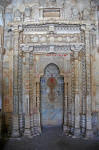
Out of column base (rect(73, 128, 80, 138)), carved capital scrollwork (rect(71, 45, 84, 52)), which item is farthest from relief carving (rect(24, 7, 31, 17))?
column base (rect(73, 128, 80, 138))

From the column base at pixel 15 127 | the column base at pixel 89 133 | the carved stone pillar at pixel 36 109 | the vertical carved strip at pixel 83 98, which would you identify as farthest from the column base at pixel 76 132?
the column base at pixel 15 127

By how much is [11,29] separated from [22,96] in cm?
259

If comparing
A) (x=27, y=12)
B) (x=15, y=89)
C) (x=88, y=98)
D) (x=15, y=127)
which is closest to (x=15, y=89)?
(x=15, y=89)

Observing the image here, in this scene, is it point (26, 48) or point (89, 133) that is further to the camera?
point (26, 48)

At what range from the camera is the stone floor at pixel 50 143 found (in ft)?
19.0

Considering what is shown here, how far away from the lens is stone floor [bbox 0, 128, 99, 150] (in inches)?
228

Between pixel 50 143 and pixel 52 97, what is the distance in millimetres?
1843

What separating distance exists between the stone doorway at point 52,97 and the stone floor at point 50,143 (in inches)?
24.3

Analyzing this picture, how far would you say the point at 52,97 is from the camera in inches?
290

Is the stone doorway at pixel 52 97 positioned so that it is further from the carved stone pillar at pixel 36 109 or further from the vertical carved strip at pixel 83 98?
the vertical carved strip at pixel 83 98

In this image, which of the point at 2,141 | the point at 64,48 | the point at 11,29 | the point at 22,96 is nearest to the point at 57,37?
the point at 64,48

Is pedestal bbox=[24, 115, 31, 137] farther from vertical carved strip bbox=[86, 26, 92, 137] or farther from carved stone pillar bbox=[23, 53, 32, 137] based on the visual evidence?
vertical carved strip bbox=[86, 26, 92, 137]

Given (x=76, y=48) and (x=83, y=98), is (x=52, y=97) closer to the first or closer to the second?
(x=83, y=98)

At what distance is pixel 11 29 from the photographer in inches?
277
